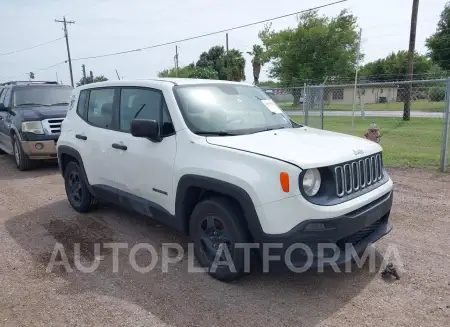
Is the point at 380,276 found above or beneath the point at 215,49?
beneath

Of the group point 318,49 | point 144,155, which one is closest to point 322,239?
point 144,155

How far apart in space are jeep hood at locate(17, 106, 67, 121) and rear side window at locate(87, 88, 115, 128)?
3.94 metres

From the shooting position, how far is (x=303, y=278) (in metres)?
3.59

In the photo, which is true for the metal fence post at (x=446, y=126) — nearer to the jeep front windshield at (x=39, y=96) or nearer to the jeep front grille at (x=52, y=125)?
the jeep front grille at (x=52, y=125)

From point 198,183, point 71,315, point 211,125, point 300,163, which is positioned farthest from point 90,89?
point 300,163

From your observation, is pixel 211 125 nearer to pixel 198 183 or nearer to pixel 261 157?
pixel 198 183

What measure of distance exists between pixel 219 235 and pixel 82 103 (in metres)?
3.00

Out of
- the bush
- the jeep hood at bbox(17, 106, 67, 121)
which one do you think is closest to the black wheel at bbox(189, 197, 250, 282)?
the jeep hood at bbox(17, 106, 67, 121)

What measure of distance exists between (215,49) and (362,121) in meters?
55.8

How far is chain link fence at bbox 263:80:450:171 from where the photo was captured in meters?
8.00

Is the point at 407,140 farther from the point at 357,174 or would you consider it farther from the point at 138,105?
the point at 138,105

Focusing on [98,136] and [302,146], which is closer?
[302,146]

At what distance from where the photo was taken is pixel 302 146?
11.0ft

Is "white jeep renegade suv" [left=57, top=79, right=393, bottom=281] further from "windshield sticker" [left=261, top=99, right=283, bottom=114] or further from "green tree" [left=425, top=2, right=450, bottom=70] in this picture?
"green tree" [left=425, top=2, right=450, bottom=70]
